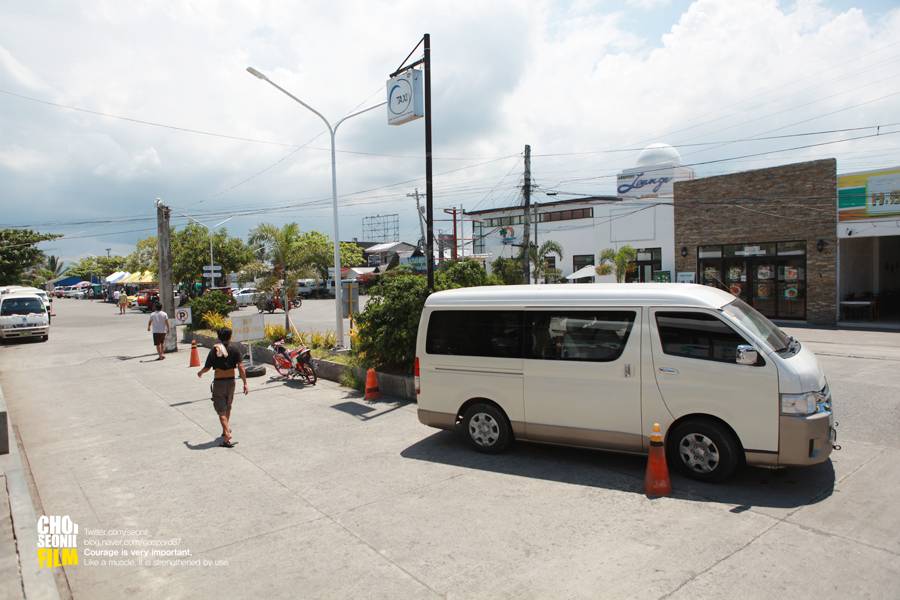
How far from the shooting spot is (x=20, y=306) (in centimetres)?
2377

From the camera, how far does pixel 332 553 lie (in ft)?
15.9

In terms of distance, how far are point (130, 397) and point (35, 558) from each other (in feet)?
26.2

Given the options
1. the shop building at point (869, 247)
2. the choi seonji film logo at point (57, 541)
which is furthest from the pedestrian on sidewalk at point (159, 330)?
the shop building at point (869, 247)

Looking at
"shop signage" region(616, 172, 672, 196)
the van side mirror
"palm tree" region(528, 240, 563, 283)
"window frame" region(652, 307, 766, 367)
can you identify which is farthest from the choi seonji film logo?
"shop signage" region(616, 172, 672, 196)

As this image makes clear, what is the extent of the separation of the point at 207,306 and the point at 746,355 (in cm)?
2033

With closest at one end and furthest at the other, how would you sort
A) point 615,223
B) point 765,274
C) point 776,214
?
point 776,214
point 765,274
point 615,223

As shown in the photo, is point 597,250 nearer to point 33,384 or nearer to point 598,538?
point 33,384

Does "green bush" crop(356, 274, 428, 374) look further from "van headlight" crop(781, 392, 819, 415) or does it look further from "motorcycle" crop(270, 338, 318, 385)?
"van headlight" crop(781, 392, 819, 415)

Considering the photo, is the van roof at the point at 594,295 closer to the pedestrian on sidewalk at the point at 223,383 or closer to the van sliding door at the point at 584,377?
the van sliding door at the point at 584,377

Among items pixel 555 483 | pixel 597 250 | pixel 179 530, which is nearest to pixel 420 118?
pixel 555 483

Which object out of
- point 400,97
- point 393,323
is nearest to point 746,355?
point 393,323

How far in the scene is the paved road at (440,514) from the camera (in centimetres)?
432

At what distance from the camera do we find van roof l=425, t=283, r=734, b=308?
20.5 feet

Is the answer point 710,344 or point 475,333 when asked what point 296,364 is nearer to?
point 475,333
